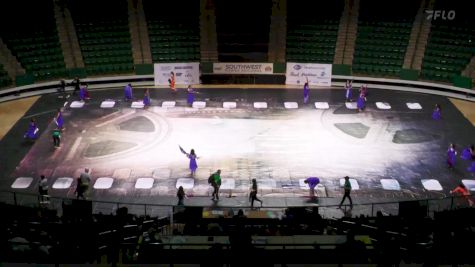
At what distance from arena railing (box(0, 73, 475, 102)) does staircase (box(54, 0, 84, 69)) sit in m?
1.55

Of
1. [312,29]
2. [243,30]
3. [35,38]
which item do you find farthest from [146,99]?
[312,29]

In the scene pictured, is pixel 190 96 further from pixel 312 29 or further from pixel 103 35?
pixel 312 29

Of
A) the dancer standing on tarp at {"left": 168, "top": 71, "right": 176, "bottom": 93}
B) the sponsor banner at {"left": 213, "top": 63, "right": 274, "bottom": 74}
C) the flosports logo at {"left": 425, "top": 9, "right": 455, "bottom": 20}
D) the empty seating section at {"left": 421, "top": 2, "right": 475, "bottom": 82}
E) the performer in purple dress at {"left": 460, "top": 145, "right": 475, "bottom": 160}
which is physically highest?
the flosports logo at {"left": 425, "top": 9, "right": 455, "bottom": 20}

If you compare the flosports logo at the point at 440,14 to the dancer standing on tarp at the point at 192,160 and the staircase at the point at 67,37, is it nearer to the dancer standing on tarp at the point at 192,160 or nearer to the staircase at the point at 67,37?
the dancer standing on tarp at the point at 192,160

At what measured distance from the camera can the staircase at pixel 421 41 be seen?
39.2m

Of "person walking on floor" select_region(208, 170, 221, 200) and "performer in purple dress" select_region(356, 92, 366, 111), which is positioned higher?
"performer in purple dress" select_region(356, 92, 366, 111)

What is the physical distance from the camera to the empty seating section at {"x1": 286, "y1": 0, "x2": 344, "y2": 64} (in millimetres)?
40562

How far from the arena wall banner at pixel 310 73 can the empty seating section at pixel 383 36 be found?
2.44m

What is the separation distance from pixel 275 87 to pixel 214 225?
20.4 metres

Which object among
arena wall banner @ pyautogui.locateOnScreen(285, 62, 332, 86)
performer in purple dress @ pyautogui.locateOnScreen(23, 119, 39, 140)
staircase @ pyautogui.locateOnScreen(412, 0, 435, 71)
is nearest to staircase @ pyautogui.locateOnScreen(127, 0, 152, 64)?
arena wall banner @ pyautogui.locateOnScreen(285, 62, 332, 86)

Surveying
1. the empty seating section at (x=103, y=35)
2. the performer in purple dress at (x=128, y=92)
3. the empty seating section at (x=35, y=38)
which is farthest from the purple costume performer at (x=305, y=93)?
the empty seating section at (x=35, y=38)

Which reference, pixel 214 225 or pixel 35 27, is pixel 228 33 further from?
pixel 214 225

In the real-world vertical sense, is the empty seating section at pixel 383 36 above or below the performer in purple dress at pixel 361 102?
above

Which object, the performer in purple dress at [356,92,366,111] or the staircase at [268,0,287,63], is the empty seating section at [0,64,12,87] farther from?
the performer in purple dress at [356,92,366,111]
